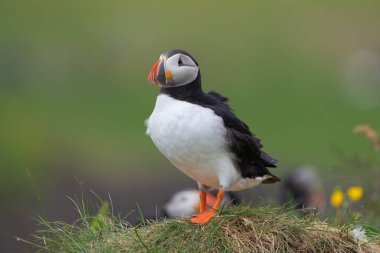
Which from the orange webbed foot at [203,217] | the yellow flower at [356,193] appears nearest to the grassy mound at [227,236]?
the orange webbed foot at [203,217]

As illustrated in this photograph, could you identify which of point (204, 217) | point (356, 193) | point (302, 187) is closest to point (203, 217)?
point (204, 217)

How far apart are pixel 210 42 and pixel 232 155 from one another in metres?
11.4

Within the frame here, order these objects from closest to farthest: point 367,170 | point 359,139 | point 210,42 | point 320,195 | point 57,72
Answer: point 367,170 < point 320,195 < point 359,139 < point 57,72 < point 210,42

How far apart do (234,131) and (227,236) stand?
53cm

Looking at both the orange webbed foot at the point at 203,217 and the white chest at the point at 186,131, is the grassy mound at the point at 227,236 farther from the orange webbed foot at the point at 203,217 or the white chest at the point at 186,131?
the white chest at the point at 186,131

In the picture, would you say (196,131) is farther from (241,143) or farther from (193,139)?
(241,143)

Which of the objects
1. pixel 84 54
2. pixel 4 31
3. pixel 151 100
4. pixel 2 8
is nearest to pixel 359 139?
pixel 151 100

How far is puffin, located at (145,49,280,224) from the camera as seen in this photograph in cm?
419

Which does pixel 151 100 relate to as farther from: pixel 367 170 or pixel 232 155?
pixel 232 155

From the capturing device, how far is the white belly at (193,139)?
4180 millimetres

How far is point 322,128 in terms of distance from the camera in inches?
506

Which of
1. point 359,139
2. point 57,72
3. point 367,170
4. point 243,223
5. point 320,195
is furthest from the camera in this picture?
point 57,72

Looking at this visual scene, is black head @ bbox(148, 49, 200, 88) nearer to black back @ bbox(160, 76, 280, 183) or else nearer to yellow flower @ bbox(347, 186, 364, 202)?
black back @ bbox(160, 76, 280, 183)

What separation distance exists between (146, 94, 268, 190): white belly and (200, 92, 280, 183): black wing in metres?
0.05
